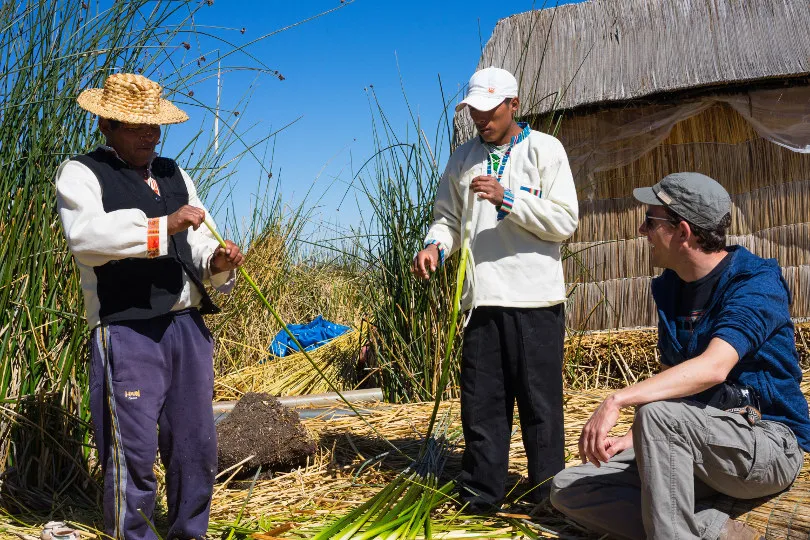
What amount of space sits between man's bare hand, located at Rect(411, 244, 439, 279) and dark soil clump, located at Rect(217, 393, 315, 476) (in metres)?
1.25

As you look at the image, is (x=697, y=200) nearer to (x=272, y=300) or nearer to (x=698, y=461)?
→ (x=698, y=461)

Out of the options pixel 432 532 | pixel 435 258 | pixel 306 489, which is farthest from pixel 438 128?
pixel 432 532

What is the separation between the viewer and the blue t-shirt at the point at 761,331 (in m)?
2.61

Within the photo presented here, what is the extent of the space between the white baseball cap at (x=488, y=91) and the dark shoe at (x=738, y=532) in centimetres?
171

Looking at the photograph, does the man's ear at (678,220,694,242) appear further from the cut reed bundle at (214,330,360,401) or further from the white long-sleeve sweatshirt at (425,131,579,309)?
the cut reed bundle at (214,330,360,401)

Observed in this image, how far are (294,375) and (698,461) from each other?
462 cm

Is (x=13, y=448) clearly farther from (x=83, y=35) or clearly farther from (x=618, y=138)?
(x=618, y=138)

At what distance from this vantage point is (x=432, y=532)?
121 inches

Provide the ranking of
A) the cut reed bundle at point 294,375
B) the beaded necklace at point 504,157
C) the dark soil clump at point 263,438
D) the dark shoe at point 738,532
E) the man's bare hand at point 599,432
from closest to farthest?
the man's bare hand at point 599,432, the dark shoe at point 738,532, the beaded necklace at point 504,157, the dark soil clump at point 263,438, the cut reed bundle at point 294,375

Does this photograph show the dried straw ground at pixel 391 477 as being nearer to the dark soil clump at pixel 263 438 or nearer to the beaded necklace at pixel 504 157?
the dark soil clump at pixel 263 438

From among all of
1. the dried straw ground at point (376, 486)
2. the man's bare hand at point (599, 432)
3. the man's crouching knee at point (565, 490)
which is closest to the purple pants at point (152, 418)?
the dried straw ground at point (376, 486)

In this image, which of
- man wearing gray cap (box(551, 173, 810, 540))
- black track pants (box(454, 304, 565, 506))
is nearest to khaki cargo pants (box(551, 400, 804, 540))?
man wearing gray cap (box(551, 173, 810, 540))

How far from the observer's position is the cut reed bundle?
662cm

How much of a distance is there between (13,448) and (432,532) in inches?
74.1
